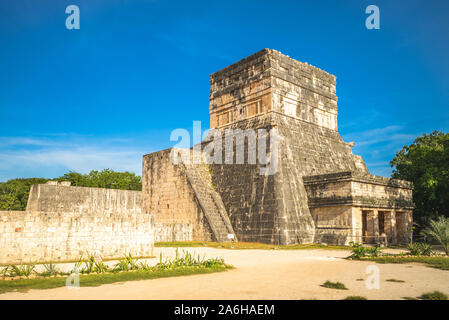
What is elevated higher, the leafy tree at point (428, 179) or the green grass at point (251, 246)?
the leafy tree at point (428, 179)

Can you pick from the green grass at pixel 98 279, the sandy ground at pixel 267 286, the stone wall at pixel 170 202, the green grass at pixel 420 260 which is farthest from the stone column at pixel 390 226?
the green grass at pixel 98 279

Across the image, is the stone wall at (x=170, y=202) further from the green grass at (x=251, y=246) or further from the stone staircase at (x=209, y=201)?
the green grass at (x=251, y=246)

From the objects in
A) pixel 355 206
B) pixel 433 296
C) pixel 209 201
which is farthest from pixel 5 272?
pixel 355 206

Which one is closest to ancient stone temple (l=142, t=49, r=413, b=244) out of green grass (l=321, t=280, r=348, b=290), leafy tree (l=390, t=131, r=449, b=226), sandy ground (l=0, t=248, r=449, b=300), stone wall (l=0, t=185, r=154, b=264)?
leafy tree (l=390, t=131, r=449, b=226)

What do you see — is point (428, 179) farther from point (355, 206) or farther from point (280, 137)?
point (280, 137)

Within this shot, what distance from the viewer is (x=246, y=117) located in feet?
69.2

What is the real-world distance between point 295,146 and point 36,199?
13.4 metres

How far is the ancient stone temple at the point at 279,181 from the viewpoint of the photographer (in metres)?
16.7

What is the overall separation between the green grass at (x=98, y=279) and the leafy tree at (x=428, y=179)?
15.5 m

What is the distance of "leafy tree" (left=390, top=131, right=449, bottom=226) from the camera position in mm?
19391

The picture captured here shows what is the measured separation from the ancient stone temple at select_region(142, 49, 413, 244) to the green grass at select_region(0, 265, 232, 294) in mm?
8431

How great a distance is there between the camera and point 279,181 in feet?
56.7

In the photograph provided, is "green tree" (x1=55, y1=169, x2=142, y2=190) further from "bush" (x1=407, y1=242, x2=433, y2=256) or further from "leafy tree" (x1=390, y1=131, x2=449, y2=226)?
"bush" (x1=407, y1=242, x2=433, y2=256)
